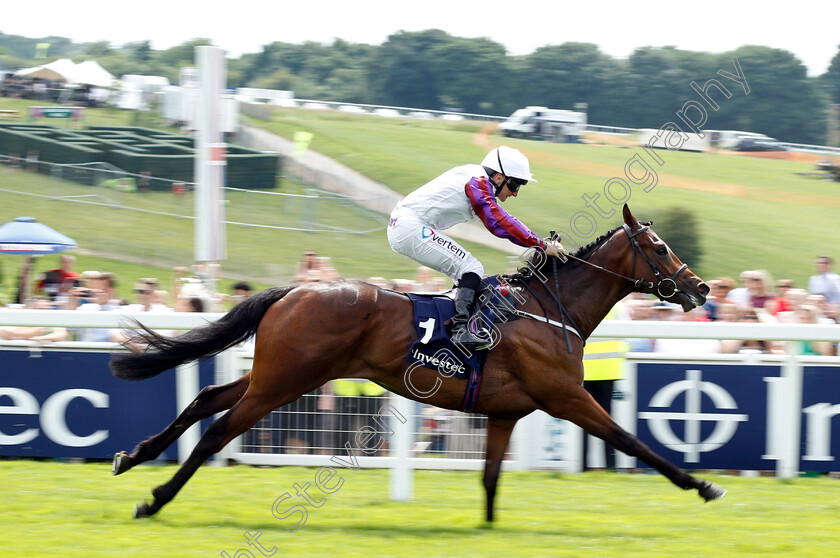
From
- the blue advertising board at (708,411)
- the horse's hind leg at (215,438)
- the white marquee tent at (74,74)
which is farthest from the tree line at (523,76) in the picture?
the horse's hind leg at (215,438)

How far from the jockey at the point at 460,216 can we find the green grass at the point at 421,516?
39.0 inches

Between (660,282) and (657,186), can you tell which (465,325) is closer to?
(660,282)

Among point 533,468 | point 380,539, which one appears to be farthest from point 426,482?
point 380,539

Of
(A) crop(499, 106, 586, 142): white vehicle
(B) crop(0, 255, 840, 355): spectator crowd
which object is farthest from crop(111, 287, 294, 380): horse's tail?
(A) crop(499, 106, 586, 142): white vehicle

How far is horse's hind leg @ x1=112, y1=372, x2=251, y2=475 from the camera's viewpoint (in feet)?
15.6

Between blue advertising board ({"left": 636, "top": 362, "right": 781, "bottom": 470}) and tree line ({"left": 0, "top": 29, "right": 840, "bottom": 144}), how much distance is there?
3730 cm

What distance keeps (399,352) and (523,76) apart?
47.9 m

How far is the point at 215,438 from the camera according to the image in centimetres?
457

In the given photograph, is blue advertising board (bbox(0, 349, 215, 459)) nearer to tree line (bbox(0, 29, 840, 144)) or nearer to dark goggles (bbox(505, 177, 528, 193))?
dark goggles (bbox(505, 177, 528, 193))

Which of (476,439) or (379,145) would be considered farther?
(379,145)

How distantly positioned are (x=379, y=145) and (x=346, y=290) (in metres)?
22.9

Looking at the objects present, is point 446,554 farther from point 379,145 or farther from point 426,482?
point 379,145

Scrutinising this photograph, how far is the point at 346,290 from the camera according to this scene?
4.73 meters

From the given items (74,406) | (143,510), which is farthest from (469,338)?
(74,406)
